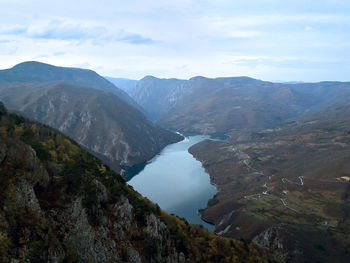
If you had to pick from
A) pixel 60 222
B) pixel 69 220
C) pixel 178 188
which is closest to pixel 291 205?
pixel 178 188

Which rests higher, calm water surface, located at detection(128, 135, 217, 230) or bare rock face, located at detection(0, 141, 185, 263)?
bare rock face, located at detection(0, 141, 185, 263)

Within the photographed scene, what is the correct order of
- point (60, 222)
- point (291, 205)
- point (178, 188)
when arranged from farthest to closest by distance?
point (178, 188), point (291, 205), point (60, 222)

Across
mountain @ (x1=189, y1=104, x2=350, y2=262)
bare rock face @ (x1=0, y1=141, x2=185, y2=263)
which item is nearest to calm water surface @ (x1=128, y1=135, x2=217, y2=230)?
mountain @ (x1=189, y1=104, x2=350, y2=262)

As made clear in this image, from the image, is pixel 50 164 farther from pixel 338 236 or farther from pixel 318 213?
pixel 318 213

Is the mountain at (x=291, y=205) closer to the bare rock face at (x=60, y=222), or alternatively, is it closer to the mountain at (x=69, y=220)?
the mountain at (x=69, y=220)

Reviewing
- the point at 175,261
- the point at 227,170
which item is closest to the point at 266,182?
the point at 227,170

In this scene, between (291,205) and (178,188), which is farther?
(178,188)

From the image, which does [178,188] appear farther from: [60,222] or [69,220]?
[60,222]

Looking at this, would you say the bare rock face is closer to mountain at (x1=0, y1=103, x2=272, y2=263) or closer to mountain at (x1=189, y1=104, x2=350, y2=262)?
mountain at (x1=0, y1=103, x2=272, y2=263)
